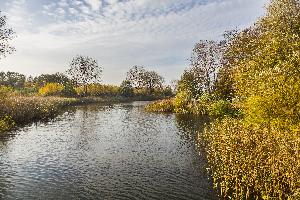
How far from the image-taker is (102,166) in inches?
987

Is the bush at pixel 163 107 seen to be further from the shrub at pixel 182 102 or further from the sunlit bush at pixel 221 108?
the sunlit bush at pixel 221 108

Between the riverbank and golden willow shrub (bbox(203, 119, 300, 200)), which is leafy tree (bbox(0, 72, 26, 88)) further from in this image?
golden willow shrub (bbox(203, 119, 300, 200))

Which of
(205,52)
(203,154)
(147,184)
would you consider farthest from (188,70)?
(147,184)

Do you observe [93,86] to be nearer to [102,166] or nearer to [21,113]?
[21,113]

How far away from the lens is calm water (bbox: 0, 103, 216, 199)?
19656mm

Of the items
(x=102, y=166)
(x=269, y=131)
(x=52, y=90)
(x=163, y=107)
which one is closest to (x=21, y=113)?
(x=102, y=166)

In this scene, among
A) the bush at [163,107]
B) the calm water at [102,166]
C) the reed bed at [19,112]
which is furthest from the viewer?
the bush at [163,107]

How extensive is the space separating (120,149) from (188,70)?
4795 cm

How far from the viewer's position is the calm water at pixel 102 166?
19656mm

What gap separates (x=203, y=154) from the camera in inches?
1097

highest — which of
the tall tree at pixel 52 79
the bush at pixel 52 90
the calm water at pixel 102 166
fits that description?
the tall tree at pixel 52 79

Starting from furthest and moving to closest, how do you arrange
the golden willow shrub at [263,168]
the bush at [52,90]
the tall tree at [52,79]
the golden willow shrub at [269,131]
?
the tall tree at [52,79], the bush at [52,90], the golden willow shrub at [269,131], the golden willow shrub at [263,168]

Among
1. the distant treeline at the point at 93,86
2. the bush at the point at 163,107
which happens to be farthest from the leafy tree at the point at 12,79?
the bush at the point at 163,107

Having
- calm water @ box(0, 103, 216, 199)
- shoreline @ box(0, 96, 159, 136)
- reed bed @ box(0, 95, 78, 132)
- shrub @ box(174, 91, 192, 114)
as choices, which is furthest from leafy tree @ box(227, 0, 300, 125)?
shrub @ box(174, 91, 192, 114)
